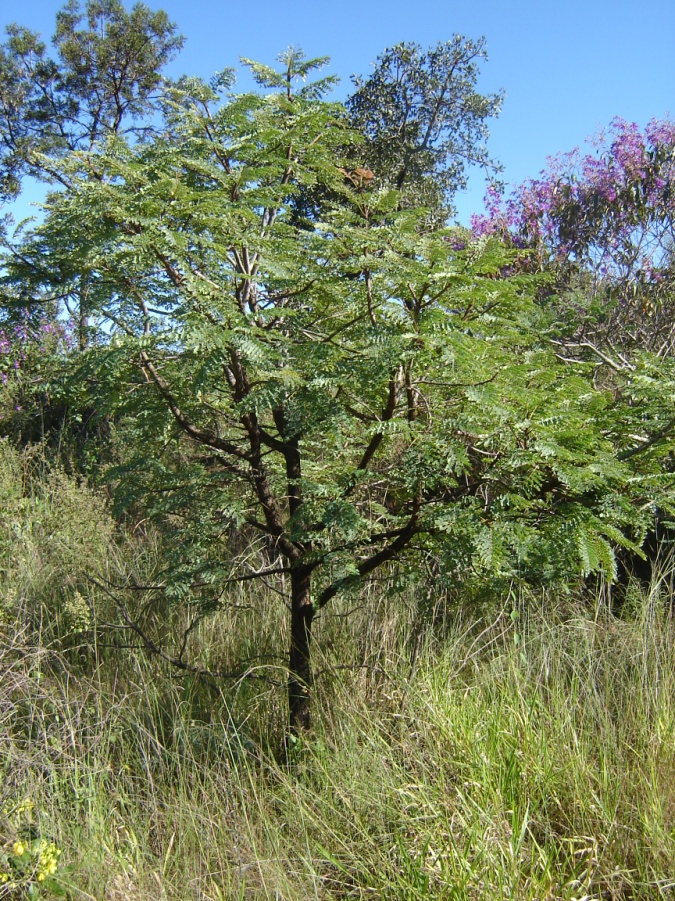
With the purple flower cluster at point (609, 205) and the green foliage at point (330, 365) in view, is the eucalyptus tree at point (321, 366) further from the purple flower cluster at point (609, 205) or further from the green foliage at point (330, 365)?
the purple flower cluster at point (609, 205)

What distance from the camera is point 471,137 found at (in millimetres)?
9016

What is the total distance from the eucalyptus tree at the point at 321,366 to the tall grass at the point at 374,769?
0.45 meters

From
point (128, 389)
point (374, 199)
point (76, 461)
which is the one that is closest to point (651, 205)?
point (374, 199)

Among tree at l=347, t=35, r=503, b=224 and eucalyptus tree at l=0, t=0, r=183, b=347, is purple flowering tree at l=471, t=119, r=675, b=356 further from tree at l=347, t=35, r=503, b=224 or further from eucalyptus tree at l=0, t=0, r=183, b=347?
eucalyptus tree at l=0, t=0, r=183, b=347

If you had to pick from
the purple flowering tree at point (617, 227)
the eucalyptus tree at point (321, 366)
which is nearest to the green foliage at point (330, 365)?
the eucalyptus tree at point (321, 366)

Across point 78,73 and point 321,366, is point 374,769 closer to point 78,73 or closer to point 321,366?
point 321,366

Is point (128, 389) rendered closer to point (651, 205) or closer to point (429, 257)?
point (429, 257)

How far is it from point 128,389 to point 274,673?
1615 millimetres

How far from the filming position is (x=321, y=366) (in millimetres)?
2824

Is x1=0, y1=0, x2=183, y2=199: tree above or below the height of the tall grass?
above

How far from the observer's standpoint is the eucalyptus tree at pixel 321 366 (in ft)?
8.58

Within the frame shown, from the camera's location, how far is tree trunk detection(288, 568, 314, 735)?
3.43 meters

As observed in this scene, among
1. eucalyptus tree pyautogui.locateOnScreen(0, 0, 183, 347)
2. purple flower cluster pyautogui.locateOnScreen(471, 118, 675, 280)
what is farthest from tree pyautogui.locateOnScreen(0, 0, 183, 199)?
purple flower cluster pyautogui.locateOnScreen(471, 118, 675, 280)

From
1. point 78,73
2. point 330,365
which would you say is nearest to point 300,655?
point 330,365
